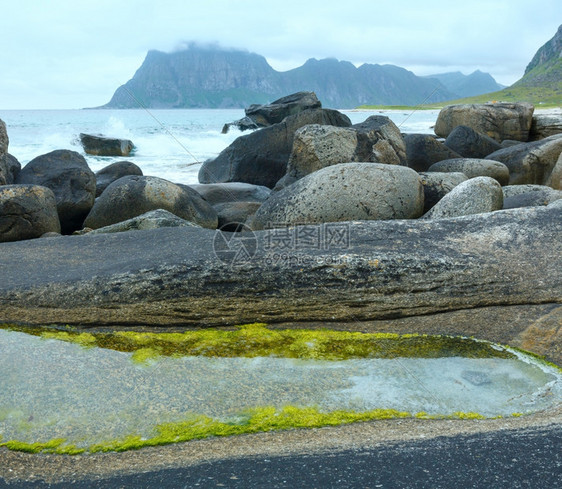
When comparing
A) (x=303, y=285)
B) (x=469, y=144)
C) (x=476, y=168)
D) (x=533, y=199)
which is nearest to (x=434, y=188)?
(x=533, y=199)

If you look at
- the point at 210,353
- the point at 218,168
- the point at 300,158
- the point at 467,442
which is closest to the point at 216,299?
the point at 210,353

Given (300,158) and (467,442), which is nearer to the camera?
(467,442)

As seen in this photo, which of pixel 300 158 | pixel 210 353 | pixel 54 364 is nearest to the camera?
pixel 54 364

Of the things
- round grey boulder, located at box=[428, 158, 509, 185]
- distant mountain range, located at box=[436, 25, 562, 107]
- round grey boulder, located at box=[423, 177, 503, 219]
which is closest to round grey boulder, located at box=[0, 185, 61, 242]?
round grey boulder, located at box=[423, 177, 503, 219]

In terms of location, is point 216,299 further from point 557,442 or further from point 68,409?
point 557,442

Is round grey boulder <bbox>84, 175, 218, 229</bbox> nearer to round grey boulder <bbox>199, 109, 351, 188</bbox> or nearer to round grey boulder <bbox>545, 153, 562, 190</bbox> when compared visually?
round grey boulder <bbox>199, 109, 351, 188</bbox>

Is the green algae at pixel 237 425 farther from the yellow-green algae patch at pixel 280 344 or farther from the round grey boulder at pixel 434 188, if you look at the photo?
the round grey boulder at pixel 434 188

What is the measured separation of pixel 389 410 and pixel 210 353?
53.6 inches

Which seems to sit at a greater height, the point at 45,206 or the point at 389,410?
the point at 45,206

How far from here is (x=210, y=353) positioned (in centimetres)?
375
